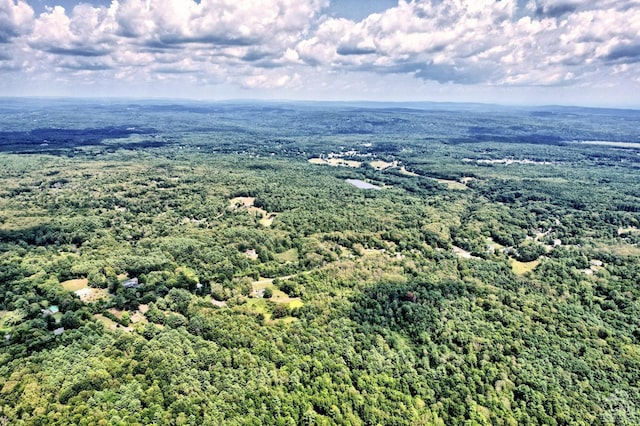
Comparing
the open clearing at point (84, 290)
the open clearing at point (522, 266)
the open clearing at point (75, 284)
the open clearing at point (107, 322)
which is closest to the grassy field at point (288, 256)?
the open clearing at point (84, 290)

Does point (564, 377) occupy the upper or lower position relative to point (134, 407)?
lower

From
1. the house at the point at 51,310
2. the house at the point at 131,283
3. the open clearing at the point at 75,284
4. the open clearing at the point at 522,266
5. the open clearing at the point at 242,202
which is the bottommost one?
the open clearing at the point at 522,266

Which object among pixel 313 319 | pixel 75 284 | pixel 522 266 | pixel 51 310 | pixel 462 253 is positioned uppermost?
pixel 51 310

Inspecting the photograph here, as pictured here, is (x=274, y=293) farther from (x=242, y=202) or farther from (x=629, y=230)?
(x=629, y=230)

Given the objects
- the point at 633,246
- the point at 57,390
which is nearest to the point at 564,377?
the point at 57,390

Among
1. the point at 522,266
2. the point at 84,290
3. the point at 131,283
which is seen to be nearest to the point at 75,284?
the point at 84,290

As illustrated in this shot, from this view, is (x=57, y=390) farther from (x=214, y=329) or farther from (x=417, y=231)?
(x=417, y=231)

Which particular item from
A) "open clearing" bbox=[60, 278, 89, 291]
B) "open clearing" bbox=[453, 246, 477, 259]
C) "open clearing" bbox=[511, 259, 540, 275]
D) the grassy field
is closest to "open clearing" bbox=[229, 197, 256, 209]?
the grassy field

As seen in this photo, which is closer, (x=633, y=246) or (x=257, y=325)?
(x=257, y=325)

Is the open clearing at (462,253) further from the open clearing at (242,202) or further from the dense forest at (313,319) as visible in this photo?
the open clearing at (242,202)
